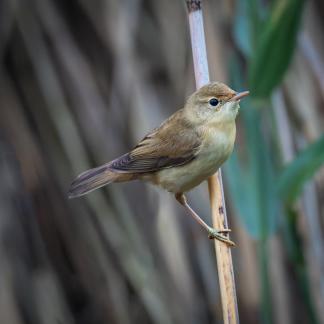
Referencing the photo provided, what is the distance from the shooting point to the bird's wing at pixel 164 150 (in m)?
2.83

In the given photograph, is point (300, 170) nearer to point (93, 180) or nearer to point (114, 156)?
point (93, 180)

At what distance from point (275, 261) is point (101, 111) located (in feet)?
4.35

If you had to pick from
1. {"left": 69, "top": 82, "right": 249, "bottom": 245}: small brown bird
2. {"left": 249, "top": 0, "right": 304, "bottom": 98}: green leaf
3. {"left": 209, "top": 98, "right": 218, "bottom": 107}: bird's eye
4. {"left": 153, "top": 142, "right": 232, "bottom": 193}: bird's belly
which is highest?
{"left": 249, "top": 0, "right": 304, "bottom": 98}: green leaf

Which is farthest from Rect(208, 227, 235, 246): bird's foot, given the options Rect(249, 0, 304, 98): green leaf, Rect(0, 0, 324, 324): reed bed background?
Rect(0, 0, 324, 324): reed bed background

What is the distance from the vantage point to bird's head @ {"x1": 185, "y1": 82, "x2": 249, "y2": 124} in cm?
262

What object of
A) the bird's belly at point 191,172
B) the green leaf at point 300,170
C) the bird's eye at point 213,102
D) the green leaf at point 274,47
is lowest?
the green leaf at point 300,170

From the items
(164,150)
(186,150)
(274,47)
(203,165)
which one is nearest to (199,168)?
(203,165)

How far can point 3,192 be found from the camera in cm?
332

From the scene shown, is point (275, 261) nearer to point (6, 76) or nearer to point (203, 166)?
point (203, 166)

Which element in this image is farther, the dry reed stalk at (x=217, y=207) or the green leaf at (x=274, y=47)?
the green leaf at (x=274, y=47)

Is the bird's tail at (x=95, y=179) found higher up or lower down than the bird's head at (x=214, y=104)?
lower down

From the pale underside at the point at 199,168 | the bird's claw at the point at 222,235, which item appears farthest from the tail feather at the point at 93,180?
the bird's claw at the point at 222,235

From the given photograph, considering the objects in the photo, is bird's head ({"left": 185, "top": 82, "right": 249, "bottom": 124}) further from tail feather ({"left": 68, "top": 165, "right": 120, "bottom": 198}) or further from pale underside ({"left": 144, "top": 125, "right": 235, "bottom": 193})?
tail feather ({"left": 68, "top": 165, "right": 120, "bottom": 198})

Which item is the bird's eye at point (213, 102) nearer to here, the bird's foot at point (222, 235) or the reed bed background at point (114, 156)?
the bird's foot at point (222, 235)
